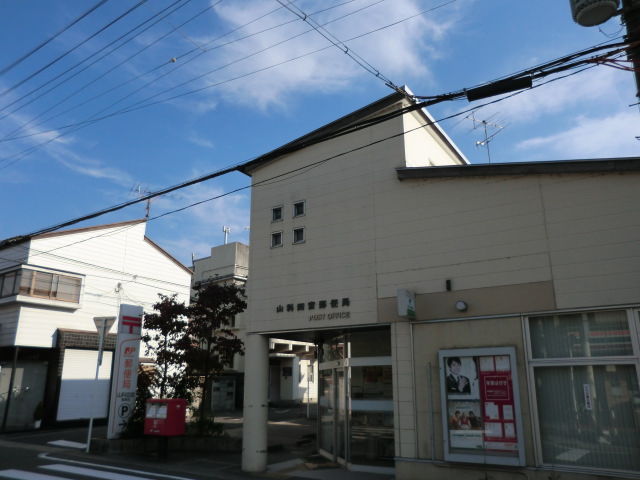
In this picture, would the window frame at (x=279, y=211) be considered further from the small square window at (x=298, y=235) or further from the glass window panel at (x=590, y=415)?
the glass window panel at (x=590, y=415)

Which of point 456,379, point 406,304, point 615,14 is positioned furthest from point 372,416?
point 615,14

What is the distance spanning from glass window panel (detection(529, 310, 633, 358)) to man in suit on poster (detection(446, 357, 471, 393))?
4.50ft

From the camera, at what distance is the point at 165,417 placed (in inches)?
494

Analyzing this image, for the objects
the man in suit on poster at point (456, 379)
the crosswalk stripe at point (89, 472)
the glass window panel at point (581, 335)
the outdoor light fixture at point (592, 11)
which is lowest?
the crosswalk stripe at point (89, 472)

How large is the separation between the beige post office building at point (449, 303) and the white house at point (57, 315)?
1294cm

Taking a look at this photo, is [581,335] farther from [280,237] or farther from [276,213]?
[276,213]

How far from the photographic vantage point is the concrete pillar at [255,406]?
38.3 ft

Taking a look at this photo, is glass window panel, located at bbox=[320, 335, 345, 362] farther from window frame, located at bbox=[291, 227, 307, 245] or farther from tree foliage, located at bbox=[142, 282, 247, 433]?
tree foliage, located at bbox=[142, 282, 247, 433]

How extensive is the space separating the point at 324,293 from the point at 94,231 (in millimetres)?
16430

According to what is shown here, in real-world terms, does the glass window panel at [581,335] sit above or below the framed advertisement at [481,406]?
above

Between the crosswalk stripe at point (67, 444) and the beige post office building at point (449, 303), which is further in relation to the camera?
the crosswalk stripe at point (67, 444)

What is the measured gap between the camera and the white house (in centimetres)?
2095

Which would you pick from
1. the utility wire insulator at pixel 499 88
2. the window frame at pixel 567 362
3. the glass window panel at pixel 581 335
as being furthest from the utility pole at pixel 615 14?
the glass window panel at pixel 581 335

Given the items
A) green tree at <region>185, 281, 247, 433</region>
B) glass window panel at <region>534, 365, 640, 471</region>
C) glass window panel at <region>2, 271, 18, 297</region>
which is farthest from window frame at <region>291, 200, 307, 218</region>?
glass window panel at <region>2, 271, 18, 297</region>
